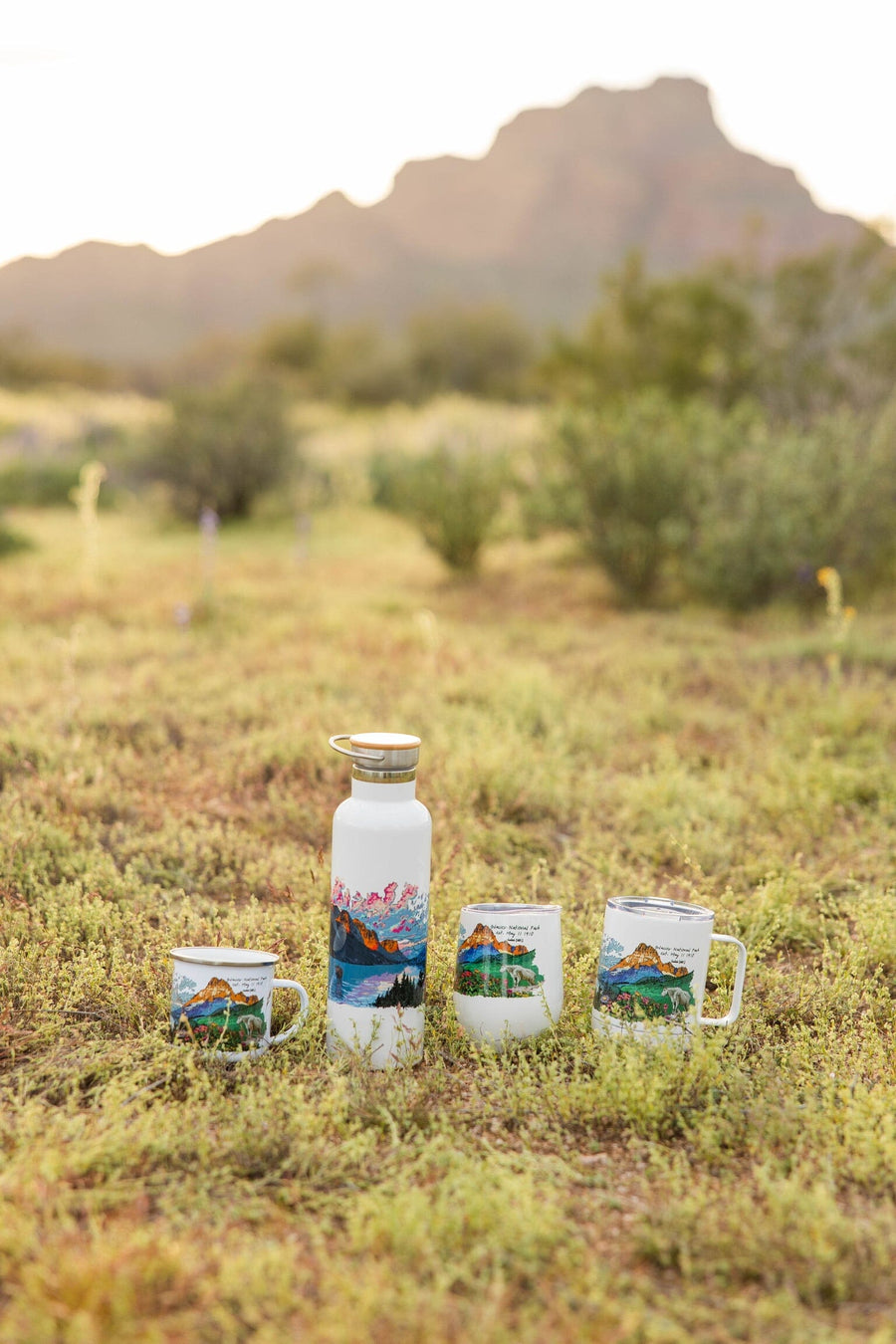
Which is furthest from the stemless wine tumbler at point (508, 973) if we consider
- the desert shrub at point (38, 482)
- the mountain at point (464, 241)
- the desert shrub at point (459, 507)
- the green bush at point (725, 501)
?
the mountain at point (464, 241)

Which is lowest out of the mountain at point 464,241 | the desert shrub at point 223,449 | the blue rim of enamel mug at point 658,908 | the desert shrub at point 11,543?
the blue rim of enamel mug at point 658,908

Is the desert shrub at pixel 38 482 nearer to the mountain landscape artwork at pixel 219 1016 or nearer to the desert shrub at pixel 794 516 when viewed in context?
the desert shrub at pixel 794 516

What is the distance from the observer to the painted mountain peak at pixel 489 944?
2713mm

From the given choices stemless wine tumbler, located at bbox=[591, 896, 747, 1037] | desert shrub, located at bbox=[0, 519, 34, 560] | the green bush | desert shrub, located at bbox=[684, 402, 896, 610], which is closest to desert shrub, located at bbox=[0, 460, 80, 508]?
desert shrub, located at bbox=[0, 519, 34, 560]

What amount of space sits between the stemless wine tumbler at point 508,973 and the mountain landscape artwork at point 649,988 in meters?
0.19

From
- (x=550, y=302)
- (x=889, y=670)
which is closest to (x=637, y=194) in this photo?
(x=550, y=302)

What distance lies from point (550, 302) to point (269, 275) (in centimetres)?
2202

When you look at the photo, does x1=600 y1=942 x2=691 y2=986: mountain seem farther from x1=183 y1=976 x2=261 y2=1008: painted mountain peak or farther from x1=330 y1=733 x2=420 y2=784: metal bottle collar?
x1=183 y1=976 x2=261 y2=1008: painted mountain peak

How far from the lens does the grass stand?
1.78 meters

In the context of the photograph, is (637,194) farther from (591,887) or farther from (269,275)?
(591,887)

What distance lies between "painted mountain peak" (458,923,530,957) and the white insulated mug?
52cm

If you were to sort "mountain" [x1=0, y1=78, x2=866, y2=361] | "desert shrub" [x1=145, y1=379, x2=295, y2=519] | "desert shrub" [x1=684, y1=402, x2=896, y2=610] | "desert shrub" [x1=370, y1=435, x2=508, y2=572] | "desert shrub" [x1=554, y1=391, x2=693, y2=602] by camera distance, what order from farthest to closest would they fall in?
"mountain" [x1=0, y1=78, x2=866, y2=361] → "desert shrub" [x1=145, y1=379, x2=295, y2=519] → "desert shrub" [x1=370, y1=435, x2=508, y2=572] → "desert shrub" [x1=554, y1=391, x2=693, y2=602] → "desert shrub" [x1=684, y1=402, x2=896, y2=610]

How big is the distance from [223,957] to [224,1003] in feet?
0.46

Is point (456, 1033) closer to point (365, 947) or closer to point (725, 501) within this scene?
point (365, 947)
